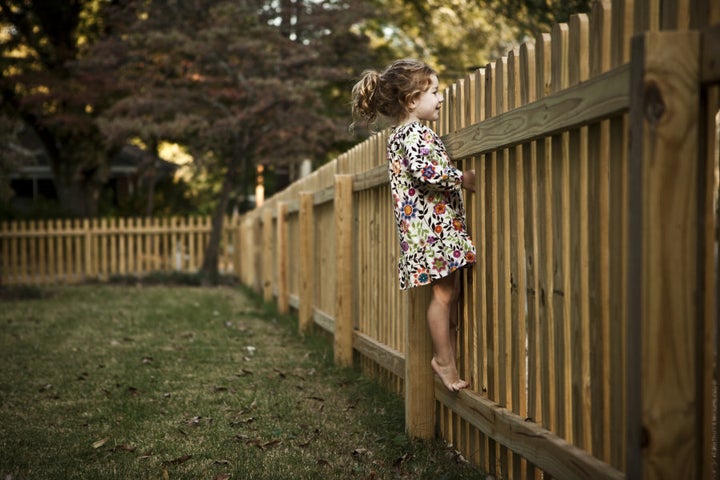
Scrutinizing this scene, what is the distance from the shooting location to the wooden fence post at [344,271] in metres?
6.12

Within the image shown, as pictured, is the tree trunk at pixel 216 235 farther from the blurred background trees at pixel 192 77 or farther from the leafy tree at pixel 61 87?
the leafy tree at pixel 61 87

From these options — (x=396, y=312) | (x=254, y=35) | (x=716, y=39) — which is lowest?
(x=396, y=312)

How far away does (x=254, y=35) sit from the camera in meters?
17.2

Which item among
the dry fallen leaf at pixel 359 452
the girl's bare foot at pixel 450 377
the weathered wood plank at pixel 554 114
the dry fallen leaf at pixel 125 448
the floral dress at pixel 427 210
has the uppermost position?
the weathered wood plank at pixel 554 114

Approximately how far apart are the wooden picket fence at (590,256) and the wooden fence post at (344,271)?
2.01 metres

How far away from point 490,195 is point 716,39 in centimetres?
160

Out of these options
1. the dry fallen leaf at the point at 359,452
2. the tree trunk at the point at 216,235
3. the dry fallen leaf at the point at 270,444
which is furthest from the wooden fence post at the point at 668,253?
the tree trunk at the point at 216,235

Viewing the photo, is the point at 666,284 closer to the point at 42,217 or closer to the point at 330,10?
the point at 330,10

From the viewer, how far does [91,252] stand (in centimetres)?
1805

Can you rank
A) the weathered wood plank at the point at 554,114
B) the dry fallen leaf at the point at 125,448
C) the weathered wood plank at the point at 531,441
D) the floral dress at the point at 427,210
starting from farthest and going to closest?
1. the dry fallen leaf at the point at 125,448
2. the floral dress at the point at 427,210
3. the weathered wood plank at the point at 531,441
4. the weathered wood plank at the point at 554,114

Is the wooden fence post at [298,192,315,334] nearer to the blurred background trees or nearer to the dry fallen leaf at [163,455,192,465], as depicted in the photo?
the dry fallen leaf at [163,455,192,465]

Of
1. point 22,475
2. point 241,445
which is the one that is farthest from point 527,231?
point 22,475

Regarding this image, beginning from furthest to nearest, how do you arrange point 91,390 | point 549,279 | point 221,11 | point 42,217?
point 42,217
point 221,11
point 91,390
point 549,279

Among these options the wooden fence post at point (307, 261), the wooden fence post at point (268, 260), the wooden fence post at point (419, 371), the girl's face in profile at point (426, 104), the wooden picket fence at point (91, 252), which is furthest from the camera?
the wooden picket fence at point (91, 252)
